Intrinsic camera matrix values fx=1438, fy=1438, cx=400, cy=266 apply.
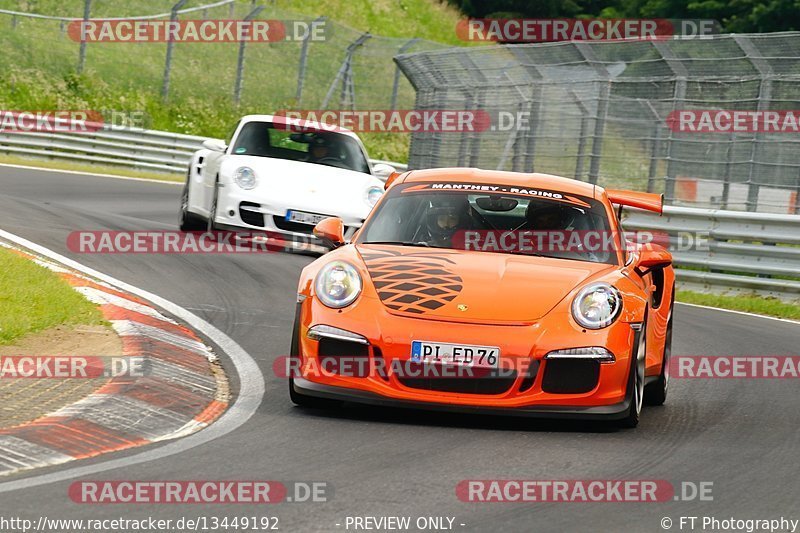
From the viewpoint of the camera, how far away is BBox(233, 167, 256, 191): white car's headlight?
14.6m

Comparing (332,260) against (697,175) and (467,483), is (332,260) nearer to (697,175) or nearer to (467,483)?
(467,483)

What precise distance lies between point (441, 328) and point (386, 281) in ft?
1.63

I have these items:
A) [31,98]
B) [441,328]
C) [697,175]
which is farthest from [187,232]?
[31,98]

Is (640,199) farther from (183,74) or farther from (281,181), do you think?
(183,74)

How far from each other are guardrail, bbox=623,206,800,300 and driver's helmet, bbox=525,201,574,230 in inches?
283

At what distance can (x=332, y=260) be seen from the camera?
721 cm

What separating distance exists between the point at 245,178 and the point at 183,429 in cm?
854

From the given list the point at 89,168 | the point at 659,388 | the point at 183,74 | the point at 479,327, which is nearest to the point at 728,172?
the point at 659,388

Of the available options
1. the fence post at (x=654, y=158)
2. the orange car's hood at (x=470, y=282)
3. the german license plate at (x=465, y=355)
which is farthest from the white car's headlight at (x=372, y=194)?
the german license plate at (x=465, y=355)

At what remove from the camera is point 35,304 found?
861 centimetres

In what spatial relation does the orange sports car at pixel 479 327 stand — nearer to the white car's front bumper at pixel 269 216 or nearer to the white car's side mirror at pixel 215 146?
the white car's front bumper at pixel 269 216

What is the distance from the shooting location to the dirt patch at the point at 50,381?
6336 millimetres

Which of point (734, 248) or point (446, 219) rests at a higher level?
point (446, 219)

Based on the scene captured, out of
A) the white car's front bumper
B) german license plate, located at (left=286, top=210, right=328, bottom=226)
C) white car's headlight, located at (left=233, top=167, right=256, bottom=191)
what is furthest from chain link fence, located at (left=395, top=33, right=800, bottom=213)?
white car's headlight, located at (left=233, top=167, right=256, bottom=191)
